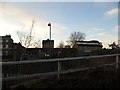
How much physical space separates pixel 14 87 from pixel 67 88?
3.89 feet

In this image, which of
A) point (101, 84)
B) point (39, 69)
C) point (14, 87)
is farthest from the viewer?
point (39, 69)

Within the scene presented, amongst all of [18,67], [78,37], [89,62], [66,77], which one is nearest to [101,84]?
[66,77]

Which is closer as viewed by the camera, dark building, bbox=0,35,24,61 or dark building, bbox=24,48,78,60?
dark building, bbox=0,35,24,61

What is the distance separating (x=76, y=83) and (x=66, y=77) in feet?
1.86

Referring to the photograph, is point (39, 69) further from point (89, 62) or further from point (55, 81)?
point (55, 81)

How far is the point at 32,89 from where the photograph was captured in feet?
18.3

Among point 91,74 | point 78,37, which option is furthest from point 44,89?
point 78,37

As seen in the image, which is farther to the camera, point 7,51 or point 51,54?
point 7,51

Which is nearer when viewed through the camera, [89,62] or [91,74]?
[91,74]

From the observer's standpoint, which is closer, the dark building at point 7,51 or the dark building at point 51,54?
the dark building at point 7,51

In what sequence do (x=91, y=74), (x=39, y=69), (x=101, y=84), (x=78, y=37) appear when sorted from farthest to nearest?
(x=78, y=37) < (x=39, y=69) < (x=91, y=74) < (x=101, y=84)

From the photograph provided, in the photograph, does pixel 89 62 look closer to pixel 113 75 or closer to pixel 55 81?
pixel 113 75

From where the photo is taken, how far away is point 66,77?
667 centimetres

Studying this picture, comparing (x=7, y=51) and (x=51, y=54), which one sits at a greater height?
(x=7, y=51)
